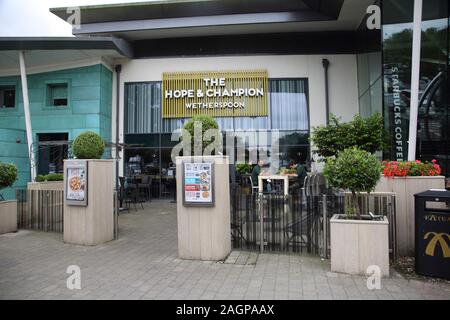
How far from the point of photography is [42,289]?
4695 mm

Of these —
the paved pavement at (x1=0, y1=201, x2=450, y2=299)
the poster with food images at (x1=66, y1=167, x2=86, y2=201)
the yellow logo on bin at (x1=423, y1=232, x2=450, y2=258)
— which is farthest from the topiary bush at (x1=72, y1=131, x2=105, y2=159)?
the yellow logo on bin at (x1=423, y1=232, x2=450, y2=258)

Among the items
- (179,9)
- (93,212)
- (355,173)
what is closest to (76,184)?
(93,212)

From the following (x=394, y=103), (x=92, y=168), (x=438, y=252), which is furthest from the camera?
(x=394, y=103)

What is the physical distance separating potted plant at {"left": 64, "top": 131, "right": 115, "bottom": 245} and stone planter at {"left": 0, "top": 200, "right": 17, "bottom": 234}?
2.06 m

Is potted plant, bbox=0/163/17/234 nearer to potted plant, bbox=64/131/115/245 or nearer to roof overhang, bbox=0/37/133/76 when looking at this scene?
potted plant, bbox=64/131/115/245

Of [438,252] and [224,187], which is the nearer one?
[438,252]

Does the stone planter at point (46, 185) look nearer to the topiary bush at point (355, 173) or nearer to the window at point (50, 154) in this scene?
the window at point (50, 154)

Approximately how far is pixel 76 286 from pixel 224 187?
2666 mm

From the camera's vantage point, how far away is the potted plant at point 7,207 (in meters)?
8.26

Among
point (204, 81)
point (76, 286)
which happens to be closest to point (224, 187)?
point (76, 286)

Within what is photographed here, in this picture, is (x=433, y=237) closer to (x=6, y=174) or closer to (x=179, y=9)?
(x=6, y=174)

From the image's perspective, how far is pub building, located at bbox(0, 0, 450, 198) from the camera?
45.8 feet

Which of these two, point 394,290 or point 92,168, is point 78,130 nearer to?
point 92,168

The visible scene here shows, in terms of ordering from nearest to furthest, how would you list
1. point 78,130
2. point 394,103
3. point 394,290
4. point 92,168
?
point 394,290 < point 92,168 < point 394,103 < point 78,130
